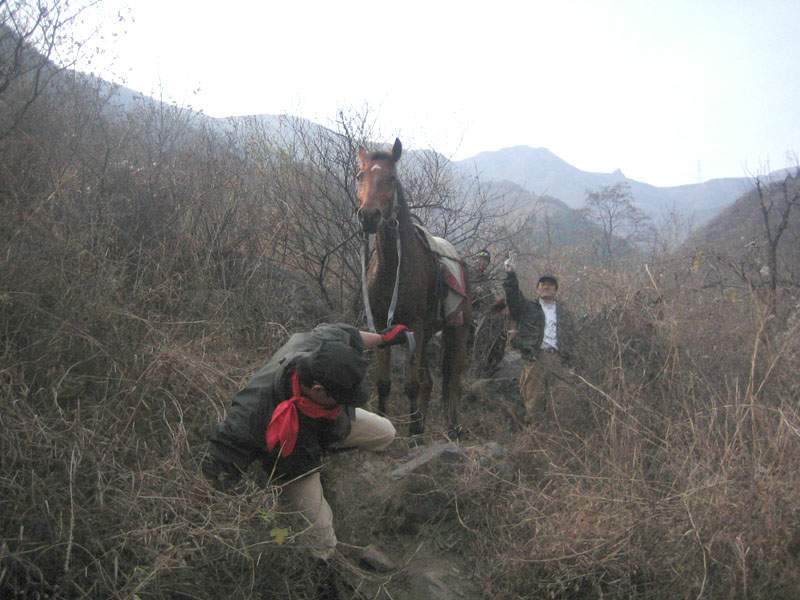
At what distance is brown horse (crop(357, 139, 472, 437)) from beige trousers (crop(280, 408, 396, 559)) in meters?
1.29

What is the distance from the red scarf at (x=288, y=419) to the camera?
2.87 m

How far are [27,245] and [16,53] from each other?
94.1 inches

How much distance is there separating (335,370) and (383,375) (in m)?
2.32

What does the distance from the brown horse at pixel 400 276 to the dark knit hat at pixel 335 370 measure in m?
1.90

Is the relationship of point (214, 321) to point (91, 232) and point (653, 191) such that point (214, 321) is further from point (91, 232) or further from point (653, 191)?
point (653, 191)

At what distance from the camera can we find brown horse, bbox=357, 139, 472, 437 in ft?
16.2

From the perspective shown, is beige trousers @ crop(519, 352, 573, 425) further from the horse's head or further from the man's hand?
the horse's head

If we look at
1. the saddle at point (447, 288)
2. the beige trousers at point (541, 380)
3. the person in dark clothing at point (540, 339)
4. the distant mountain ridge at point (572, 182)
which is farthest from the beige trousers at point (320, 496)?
the distant mountain ridge at point (572, 182)

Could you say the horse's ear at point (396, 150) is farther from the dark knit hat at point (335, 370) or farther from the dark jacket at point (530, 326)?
the dark knit hat at point (335, 370)

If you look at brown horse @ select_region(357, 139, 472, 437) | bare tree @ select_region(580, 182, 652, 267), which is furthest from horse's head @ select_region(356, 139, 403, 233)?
bare tree @ select_region(580, 182, 652, 267)

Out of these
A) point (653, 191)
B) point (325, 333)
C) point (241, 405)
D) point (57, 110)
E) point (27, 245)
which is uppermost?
point (653, 191)

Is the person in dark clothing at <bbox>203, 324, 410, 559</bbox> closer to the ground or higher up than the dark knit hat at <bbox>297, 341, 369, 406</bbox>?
closer to the ground

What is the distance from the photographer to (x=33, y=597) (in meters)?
2.21

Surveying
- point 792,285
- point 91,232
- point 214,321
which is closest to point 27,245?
point 91,232
